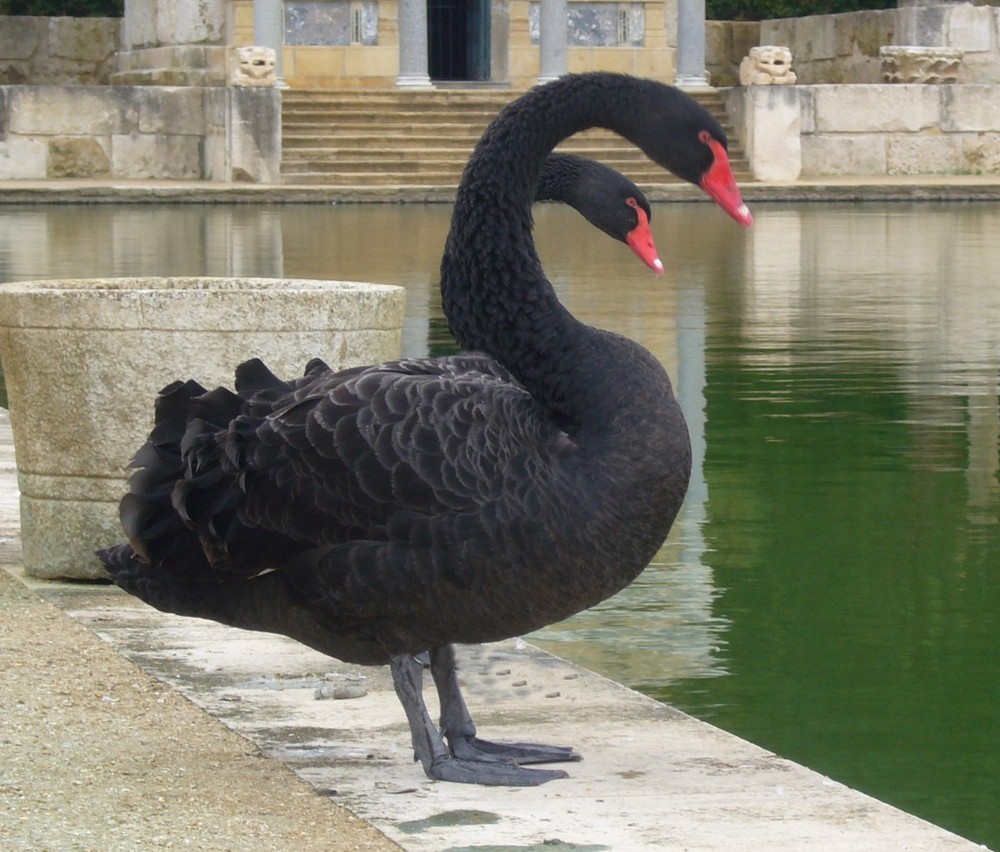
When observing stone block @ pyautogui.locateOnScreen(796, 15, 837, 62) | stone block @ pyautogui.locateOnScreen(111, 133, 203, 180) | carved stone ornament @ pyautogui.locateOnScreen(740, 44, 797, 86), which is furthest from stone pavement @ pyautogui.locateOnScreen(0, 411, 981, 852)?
stone block @ pyautogui.locateOnScreen(796, 15, 837, 62)

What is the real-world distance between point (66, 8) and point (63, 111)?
38.5 ft

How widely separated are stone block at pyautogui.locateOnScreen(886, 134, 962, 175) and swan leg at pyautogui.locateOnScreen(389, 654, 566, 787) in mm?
31994

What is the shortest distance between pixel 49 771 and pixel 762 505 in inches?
182

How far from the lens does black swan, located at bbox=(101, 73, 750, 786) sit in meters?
4.66

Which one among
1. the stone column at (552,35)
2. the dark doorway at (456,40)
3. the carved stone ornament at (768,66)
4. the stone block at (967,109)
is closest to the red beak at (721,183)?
the carved stone ornament at (768,66)

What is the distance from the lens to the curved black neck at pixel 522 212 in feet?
16.4

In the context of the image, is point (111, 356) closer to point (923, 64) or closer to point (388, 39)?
point (923, 64)

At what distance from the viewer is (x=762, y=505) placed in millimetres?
8797

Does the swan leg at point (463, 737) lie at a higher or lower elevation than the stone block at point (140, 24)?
lower

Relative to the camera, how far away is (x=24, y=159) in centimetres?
3419

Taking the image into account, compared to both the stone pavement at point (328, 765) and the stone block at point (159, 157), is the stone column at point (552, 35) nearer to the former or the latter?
the stone block at point (159, 157)

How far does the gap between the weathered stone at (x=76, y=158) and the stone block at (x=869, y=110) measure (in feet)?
37.7

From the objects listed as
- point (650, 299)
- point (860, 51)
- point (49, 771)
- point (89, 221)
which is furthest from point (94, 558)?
point (860, 51)

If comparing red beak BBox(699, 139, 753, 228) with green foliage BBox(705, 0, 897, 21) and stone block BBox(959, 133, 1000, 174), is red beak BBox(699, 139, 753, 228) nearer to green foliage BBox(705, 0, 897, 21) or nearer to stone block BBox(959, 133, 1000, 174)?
stone block BBox(959, 133, 1000, 174)
